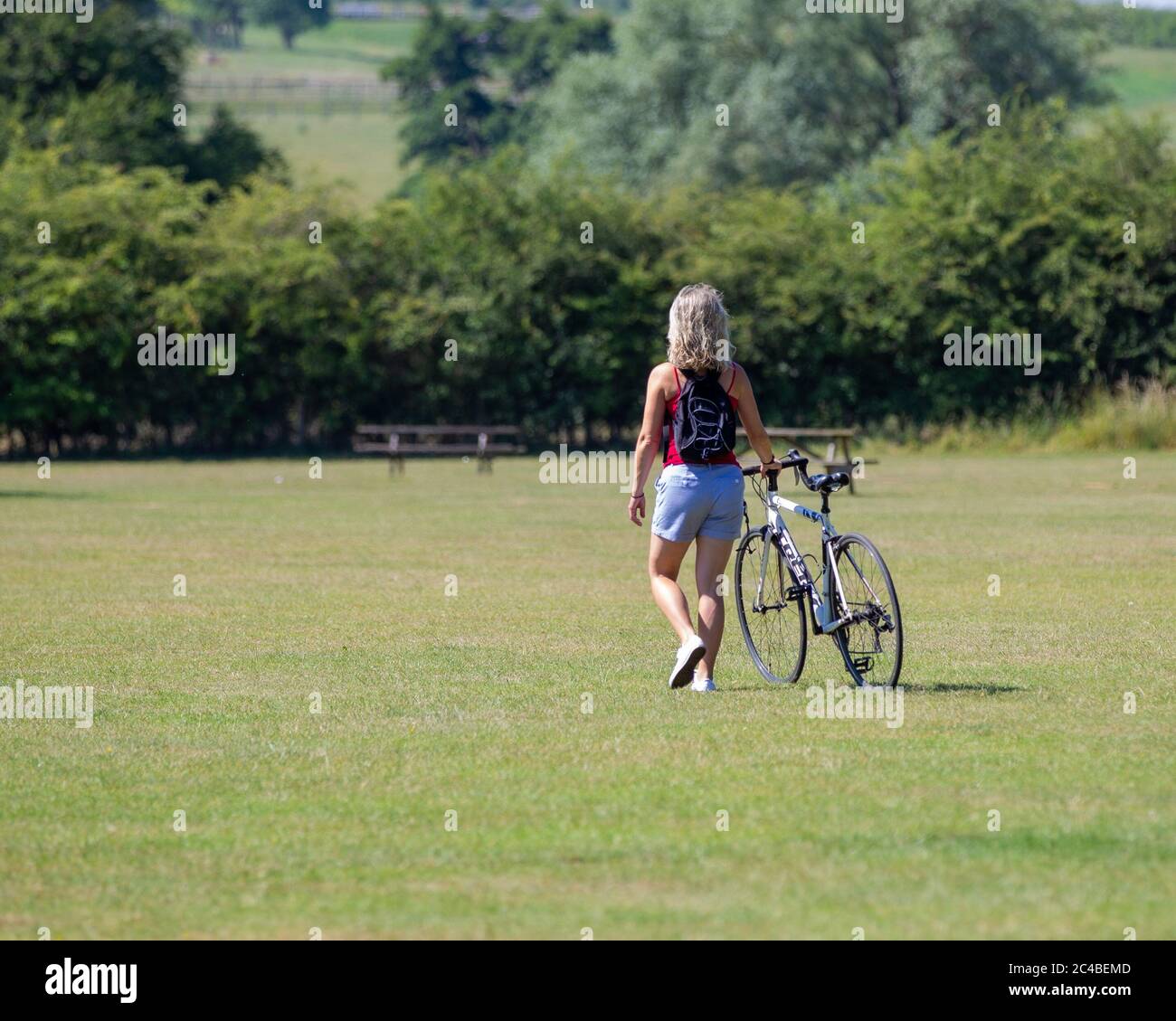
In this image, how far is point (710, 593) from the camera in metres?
10.4

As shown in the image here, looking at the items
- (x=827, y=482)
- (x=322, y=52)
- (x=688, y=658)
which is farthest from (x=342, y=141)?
(x=688, y=658)

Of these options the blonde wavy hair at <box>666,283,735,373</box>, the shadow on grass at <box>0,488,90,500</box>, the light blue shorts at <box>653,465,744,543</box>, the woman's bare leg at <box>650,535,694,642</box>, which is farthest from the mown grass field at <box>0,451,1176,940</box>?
the shadow on grass at <box>0,488,90,500</box>

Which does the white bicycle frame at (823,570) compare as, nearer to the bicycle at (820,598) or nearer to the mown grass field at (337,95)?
the bicycle at (820,598)

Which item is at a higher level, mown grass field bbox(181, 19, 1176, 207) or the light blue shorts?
mown grass field bbox(181, 19, 1176, 207)

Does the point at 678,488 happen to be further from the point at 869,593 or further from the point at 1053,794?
the point at 1053,794

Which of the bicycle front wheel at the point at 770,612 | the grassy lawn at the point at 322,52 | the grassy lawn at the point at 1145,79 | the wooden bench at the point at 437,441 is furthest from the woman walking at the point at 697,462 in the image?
the grassy lawn at the point at 322,52

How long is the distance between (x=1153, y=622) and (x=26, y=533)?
13.4m

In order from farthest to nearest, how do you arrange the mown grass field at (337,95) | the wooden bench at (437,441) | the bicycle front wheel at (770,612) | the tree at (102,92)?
the mown grass field at (337,95)
the tree at (102,92)
the wooden bench at (437,441)
the bicycle front wheel at (770,612)

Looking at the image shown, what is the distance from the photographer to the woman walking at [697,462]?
32.9 feet

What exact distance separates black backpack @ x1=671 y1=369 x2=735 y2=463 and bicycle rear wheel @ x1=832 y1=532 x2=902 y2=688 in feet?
2.83

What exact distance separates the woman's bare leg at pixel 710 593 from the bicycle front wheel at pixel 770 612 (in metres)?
0.37

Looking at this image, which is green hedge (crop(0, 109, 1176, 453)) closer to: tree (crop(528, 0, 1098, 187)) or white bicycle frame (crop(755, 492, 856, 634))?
tree (crop(528, 0, 1098, 187))

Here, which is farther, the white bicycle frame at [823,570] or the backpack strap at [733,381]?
the backpack strap at [733,381]

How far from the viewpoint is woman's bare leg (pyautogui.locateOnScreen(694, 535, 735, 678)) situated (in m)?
10.3
